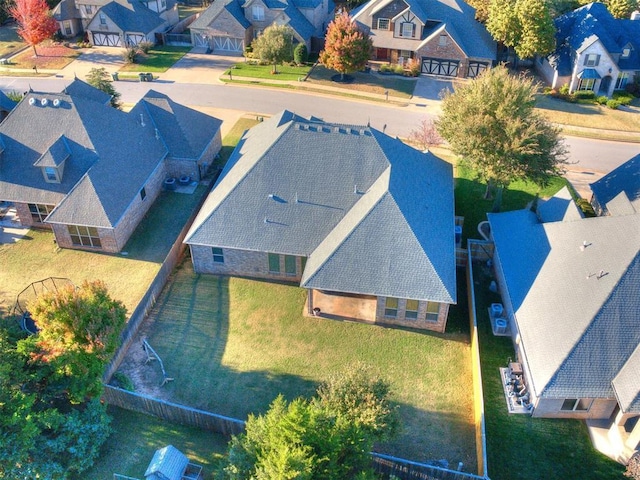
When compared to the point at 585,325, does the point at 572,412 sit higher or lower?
lower

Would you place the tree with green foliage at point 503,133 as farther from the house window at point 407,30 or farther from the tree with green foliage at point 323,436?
the house window at point 407,30

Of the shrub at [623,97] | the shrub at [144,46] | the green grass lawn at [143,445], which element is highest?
the shrub at [144,46]

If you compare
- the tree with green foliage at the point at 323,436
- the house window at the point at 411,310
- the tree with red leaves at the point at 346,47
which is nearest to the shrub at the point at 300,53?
the tree with red leaves at the point at 346,47

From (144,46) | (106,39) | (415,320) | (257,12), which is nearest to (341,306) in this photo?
(415,320)

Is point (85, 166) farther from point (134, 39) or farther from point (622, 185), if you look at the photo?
point (134, 39)

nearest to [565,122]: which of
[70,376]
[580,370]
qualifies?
[580,370]
